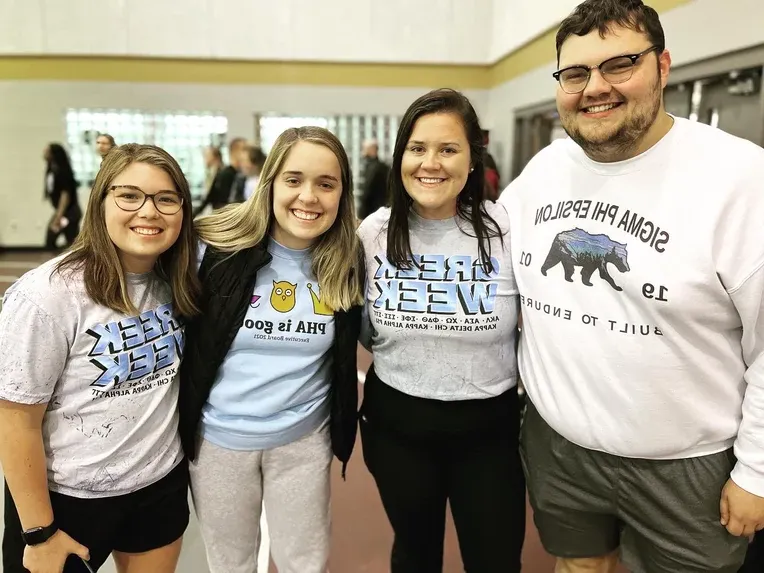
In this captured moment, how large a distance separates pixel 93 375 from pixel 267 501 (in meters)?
0.67

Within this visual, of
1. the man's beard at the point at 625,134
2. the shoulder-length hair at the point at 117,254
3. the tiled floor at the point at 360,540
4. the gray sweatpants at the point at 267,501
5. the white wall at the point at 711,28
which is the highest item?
the white wall at the point at 711,28

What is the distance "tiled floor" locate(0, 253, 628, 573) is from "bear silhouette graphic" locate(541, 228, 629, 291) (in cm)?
155

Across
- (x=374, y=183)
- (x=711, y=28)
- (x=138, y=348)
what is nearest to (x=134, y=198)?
(x=138, y=348)

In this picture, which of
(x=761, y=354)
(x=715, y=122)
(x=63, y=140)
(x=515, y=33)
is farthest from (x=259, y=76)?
(x=761, y=354)

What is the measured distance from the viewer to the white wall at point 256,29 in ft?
29.2

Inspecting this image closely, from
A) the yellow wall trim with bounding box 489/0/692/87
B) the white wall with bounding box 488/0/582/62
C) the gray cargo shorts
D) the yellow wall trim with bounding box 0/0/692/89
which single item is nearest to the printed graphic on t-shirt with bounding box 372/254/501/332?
the gray cargo shorts

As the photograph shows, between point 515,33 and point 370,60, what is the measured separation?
2572 millimetres

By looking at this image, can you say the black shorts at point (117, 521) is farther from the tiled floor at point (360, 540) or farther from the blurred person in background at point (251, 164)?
the blurred person in background at point (251, 164)

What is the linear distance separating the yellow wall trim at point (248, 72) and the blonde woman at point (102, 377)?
8.43 metres

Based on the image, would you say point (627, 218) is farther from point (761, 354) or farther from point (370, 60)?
point (370, 60)

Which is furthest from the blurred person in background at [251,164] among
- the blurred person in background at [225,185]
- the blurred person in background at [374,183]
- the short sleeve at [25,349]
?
the short sleeve at [25,349]

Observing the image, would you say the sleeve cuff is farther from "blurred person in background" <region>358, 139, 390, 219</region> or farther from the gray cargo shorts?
"blurred person in background" <region>358, 139, 390, 219</region>

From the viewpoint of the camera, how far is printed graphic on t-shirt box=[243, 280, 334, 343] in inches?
62.8

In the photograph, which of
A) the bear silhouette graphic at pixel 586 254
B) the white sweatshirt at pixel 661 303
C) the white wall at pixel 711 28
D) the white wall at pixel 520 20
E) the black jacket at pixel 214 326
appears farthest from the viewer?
the white wall at pixel 520 20
